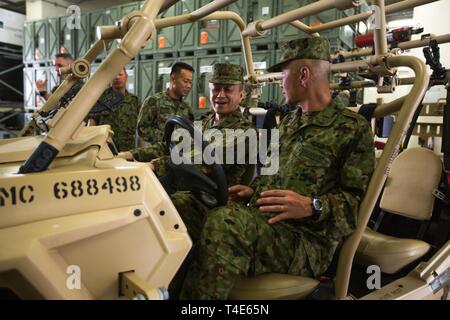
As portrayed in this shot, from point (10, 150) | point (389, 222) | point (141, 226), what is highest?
point (10, 150)

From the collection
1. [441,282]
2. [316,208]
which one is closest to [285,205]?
[316,208]

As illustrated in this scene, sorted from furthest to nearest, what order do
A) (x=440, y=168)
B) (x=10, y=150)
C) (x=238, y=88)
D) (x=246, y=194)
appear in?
(x=238, y=88)
(x=440, y=168)
(x=246, y=194)
(x=10, y=150)

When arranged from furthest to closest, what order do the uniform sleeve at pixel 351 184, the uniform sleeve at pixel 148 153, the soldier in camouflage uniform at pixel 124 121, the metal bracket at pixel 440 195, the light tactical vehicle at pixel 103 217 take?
the soldier in camouflage uniform at pixel 124 121 < the uniform sleeve at pixel 148 153 < the metal bracket at pixel 440 195 < the uniform sleeve at pixel 351 184 < the light tactical vehicle at pixel 103 217

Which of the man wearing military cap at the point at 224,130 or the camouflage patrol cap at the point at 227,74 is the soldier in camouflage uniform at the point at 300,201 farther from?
the camouflage patrol cap at the point at 227,74

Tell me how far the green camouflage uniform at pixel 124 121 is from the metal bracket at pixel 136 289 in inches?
115

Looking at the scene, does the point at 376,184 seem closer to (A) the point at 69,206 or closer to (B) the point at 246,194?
(B) the point at 246,194

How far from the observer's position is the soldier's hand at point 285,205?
1435 millimetres

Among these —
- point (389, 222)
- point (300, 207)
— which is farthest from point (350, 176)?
point (389, 222)

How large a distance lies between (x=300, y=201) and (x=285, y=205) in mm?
63

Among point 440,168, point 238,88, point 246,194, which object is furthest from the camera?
point 238,88

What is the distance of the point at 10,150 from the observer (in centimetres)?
134

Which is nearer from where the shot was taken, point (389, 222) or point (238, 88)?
point (389, 222)

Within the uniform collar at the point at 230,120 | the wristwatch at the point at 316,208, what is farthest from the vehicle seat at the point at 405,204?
the uniform collar at the point at 230,120

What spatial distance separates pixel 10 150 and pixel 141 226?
0.60 meters
